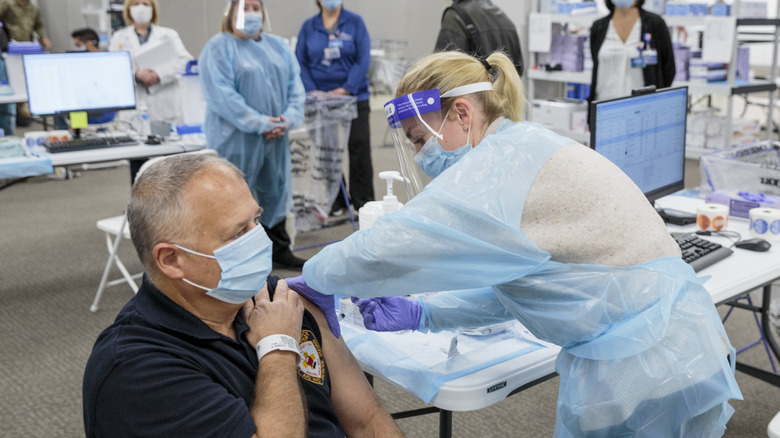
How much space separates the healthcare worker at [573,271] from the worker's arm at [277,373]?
78 mm

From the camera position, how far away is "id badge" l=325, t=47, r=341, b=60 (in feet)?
14.9

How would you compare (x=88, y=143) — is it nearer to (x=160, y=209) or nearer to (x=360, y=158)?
(x=360, y=158)

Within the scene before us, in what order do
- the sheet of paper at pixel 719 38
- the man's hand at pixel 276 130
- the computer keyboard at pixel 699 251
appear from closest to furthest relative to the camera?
the computer keyboard at pixel 699 251 < the man's hand at pixel 276 130 < the sheet of paper at pixel 719 38

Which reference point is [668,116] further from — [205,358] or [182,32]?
[182,32]

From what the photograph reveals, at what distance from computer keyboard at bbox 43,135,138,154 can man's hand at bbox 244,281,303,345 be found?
98.4 inches

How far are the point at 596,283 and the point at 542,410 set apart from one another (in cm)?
143

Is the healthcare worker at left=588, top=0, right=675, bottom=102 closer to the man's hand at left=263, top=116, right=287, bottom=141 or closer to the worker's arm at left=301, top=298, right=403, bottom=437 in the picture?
the man's hand at left=263, top=116, right=287, bottom=141

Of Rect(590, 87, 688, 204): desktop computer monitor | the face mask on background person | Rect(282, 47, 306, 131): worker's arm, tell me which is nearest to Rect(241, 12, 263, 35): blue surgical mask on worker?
Rect(282, 47, 306, 131): worker's arm

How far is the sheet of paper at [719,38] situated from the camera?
5.31 m

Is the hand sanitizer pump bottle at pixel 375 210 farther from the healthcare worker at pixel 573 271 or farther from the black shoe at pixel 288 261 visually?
the black shoe at pixel 288 261

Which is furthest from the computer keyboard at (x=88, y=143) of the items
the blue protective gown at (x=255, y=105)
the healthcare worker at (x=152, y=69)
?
the healthcare worker at (x=152, y=69)

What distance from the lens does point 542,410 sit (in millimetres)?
2568

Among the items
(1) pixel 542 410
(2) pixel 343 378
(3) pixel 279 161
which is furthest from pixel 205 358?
(3) pixel 279 161

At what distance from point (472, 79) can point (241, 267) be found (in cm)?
55
